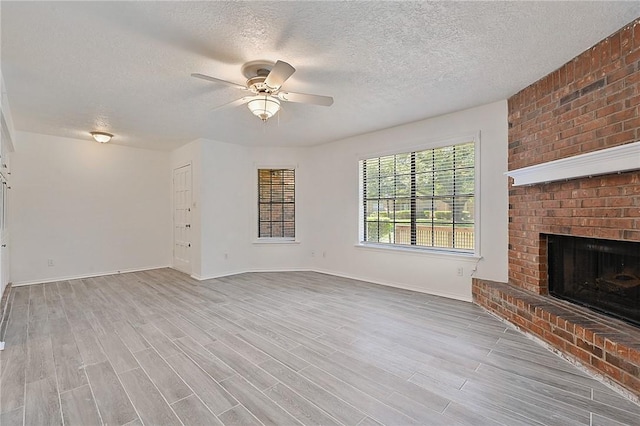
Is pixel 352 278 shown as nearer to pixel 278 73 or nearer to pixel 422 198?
pixel 422 198

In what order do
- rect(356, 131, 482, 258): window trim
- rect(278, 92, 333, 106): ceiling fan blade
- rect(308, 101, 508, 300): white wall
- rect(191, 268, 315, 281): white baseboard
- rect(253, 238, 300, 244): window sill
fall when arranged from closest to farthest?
rect(278, 92, 333, 106): ceiling fan blade
rect(308, 101, 508, 300): white wall
rect(356, 131, 482, 258): window trim
rect(191, 268, 315, 281): white baseboard
rect(253, 238, 300, 244): window sill

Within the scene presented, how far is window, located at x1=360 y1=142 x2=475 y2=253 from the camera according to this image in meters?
4.15

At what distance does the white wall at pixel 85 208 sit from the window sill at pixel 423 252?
179 inches

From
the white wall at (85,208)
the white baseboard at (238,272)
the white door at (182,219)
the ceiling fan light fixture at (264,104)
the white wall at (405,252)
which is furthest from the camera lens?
the white door at (182,219)

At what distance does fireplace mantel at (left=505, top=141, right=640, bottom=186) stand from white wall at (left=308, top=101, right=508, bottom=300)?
0.77 m

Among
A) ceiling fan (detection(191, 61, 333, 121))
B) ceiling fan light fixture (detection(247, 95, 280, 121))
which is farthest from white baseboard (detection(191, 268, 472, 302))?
ceiling fan light fixture (detection(247, 95, 280, 121))

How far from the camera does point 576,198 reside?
2705mm

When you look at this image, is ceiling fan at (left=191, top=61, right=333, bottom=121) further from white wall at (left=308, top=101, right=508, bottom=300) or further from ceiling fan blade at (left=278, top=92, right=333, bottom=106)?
white wall at (left=308, top=101, right=508, bottom=300)

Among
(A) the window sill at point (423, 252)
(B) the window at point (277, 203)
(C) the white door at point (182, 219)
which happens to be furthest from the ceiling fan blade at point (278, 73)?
(C) the white door at point (182, 219)

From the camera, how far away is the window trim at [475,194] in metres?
3.92

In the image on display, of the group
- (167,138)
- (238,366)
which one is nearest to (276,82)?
(238,366)

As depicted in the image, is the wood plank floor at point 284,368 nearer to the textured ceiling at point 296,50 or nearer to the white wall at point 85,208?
the white wall at point 85,208

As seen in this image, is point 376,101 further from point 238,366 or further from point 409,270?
point 238,366

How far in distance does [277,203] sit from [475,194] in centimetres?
383
